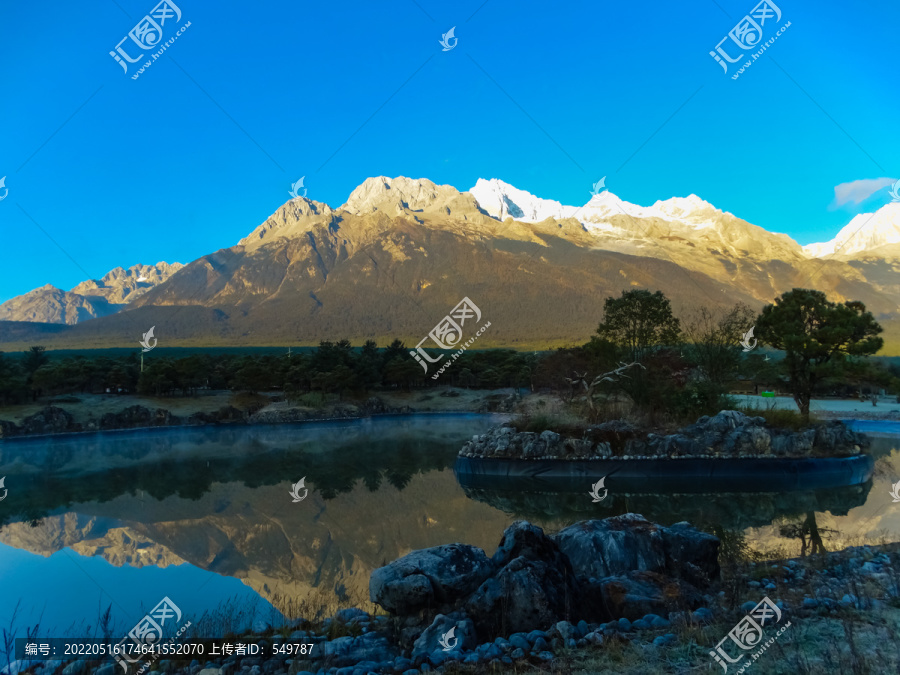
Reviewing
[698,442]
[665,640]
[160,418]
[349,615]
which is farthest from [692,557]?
[160,418]

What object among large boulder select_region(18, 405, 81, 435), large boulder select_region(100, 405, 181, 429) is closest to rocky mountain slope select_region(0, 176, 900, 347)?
large boulder select_region(100, 405, 181, 429)

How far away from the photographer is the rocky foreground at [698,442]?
13953 mm

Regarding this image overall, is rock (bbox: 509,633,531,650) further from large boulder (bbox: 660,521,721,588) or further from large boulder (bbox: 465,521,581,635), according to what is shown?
large boulder (bbox: 660,521,721,588)

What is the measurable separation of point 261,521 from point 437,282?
4121 inches

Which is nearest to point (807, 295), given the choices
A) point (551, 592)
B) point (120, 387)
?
point (551, 592)

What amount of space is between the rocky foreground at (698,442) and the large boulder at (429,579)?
928 cm

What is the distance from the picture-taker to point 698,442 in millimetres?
14203

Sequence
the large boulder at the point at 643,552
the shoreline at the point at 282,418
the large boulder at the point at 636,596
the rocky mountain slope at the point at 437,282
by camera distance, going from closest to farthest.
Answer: the large boulder at the point at 636,596 → the large boulder at the point at 643,552 → the shoreline at the point at 282,418 → the rocky mountain slope at the point at 437,282

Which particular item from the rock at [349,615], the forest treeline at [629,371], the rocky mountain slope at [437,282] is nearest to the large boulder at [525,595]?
the rock at [349,615]

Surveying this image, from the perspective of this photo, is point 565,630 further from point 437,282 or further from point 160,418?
point 437,282

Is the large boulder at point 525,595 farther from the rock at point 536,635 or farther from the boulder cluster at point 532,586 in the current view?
the rock at point 536,635

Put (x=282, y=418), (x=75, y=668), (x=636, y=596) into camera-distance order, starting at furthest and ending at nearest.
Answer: (x=282, y=418) → (x=636, y=596) → (x=75, y=668)

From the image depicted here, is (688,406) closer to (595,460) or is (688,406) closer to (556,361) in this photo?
(595,460)

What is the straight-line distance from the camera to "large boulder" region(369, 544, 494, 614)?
532 cm
